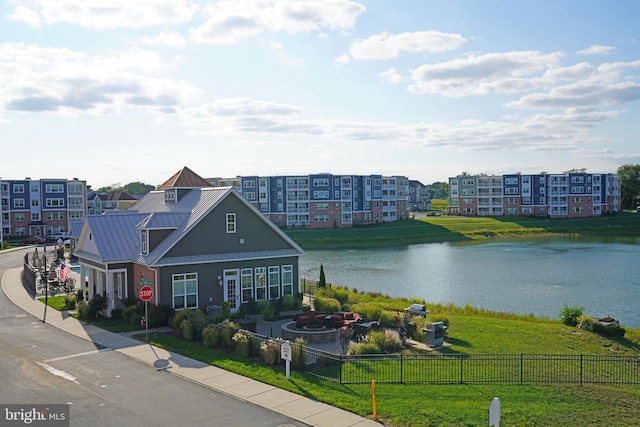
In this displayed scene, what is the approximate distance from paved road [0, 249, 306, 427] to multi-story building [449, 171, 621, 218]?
125m

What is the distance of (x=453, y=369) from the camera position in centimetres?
2119

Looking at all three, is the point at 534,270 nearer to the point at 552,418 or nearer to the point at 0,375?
the point at 552,418

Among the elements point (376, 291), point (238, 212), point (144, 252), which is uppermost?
point (238, 212)

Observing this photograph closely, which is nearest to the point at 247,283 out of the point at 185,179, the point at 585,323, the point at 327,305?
the point at 327,305

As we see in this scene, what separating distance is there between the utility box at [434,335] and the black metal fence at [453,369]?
256cm

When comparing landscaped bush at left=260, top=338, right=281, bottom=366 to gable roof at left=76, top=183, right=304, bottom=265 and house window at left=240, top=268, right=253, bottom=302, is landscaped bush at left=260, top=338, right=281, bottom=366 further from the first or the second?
house window at left=240, top=268, right=253, bottom=302

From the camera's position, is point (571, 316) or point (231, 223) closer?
point (571, 316)

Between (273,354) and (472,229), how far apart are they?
95.2 m

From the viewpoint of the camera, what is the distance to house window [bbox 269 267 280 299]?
34.8 metres

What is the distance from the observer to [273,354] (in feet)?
70.0

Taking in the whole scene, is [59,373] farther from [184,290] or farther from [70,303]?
[70,303]

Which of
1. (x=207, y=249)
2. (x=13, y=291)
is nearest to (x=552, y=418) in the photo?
(x=207, y=249)

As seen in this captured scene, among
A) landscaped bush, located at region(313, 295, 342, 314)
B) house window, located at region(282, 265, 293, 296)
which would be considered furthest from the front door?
landscaped bush, located at region(313, 295, 342, 314)

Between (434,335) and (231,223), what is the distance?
13789 mm
